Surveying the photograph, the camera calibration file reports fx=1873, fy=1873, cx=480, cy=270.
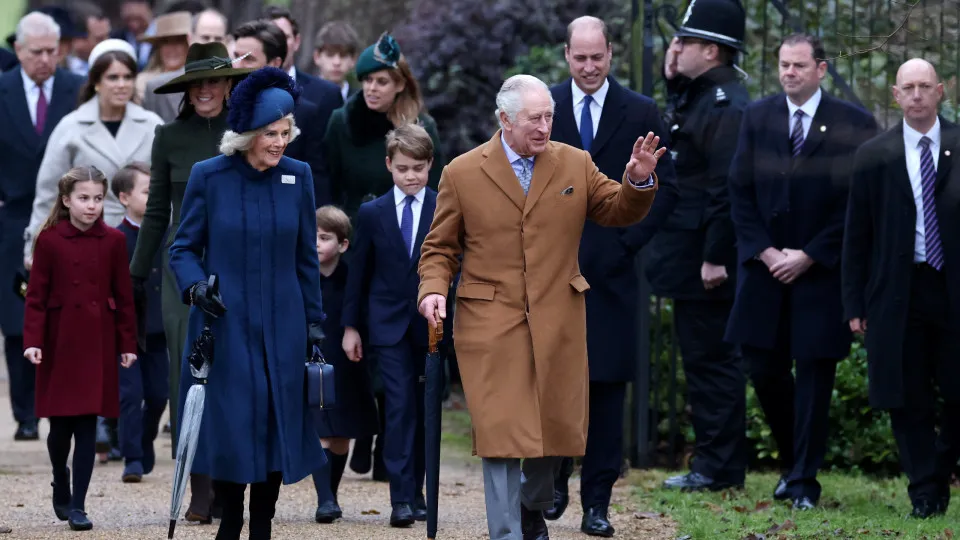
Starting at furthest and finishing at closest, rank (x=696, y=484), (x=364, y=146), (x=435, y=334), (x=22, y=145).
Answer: (x=22, y=145) < (x=696, y=484) < (x=364, y=146) < (x=435, y=334)

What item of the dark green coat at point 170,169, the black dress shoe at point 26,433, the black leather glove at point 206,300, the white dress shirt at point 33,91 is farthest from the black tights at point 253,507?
the white dress shirt at point 33,91

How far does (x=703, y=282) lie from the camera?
984 cm

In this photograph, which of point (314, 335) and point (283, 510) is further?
point (283, 510)

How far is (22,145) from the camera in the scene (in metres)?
11.8

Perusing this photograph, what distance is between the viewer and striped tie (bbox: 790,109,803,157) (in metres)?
9.33

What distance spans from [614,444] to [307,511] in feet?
5.24

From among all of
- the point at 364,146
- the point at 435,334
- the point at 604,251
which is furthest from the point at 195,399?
the point at 364,146

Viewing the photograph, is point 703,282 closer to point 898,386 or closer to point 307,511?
point 898,386

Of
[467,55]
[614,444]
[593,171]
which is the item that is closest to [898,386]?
[614,444]

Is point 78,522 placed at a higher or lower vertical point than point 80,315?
lower

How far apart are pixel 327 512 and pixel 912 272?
293 cm

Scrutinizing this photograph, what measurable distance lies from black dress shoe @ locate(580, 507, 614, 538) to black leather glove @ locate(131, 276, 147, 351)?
7.46ft

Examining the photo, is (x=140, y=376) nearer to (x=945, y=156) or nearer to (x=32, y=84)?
(x=32, y=84)

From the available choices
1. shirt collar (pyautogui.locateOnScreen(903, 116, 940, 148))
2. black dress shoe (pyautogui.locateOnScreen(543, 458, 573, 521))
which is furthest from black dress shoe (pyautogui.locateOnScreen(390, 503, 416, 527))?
shirt collar (pyautogui.locateOnScreen(903, 116, 940, 148))
